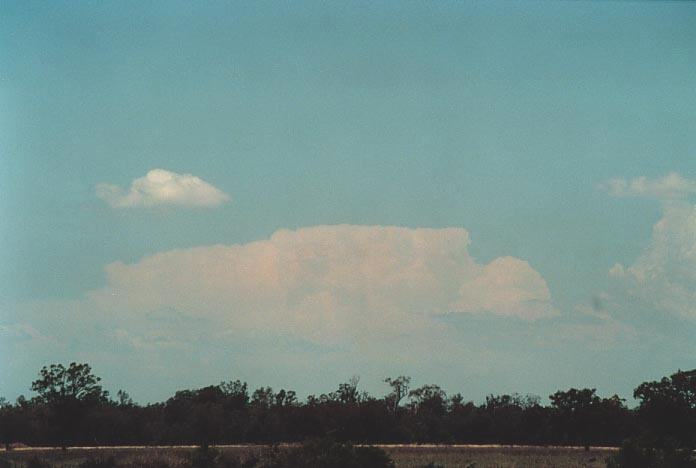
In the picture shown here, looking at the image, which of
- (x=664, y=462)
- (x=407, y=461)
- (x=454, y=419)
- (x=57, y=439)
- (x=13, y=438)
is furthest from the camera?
(x=454, y=419)

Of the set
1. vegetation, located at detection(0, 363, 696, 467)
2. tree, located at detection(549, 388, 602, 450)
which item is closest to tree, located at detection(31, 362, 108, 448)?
vegetation, located at detection(0, 363, 696, 467)

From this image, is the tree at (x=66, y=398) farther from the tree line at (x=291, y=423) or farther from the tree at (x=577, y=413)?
the tree at (x=577, y=413)

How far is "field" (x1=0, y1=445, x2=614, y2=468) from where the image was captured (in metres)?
60.8

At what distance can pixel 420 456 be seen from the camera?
2613 inches

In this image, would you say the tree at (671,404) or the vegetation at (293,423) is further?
the vegetation at (293,423)

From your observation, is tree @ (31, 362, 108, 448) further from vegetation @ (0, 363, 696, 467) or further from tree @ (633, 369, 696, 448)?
tree @ (633, 369, 696, 448)

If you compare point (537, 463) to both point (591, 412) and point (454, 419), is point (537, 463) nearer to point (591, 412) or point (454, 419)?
point (591, 412)

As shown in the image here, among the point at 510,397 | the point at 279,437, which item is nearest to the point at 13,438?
the point at 279,437

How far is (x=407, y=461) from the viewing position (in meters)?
61.6

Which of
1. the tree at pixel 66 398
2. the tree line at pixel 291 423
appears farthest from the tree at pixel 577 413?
the tree at pixel 66 398

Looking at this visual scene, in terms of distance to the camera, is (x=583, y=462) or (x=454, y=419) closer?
(x=583, y=462)

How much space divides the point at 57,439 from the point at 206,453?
32846 millimetres

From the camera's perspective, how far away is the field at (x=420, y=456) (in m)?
60.8

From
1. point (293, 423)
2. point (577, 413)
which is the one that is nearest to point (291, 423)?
point (293, 423)
